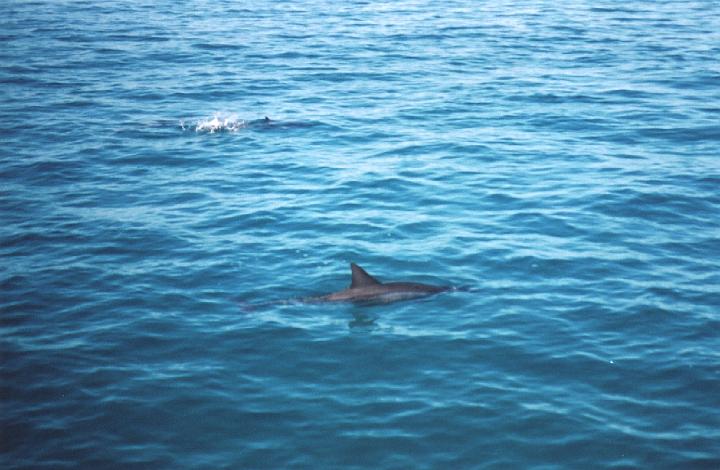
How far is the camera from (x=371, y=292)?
1772cm

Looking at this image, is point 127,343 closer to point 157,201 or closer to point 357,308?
point 357,308

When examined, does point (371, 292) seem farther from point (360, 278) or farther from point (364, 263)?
point (364, 263)

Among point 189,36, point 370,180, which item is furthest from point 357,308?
point 189,36

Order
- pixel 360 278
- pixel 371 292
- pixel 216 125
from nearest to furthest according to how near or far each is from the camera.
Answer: pixel 360 278 → pixel 371 292 → pixel 216 125

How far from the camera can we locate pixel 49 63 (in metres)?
43.5

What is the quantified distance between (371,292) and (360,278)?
448 millimetres

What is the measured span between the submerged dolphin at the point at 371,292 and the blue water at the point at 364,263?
1.02ft

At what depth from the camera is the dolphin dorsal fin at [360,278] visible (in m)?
17.3

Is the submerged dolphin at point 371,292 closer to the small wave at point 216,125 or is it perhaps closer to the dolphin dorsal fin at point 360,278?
the dolphin dorsal fin at point 360,278

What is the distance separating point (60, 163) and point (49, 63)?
18.0m

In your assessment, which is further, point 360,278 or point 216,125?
point 216,125

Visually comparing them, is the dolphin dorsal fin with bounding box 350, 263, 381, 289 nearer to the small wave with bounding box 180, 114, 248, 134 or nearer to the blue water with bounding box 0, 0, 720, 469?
the blue water with bounding box 0, 0, 720, 469

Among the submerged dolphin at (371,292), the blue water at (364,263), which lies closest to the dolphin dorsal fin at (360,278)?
the submerged dolphin at (371,292)

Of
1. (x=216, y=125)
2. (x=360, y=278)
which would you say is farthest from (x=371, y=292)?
(x=216, y=125)
